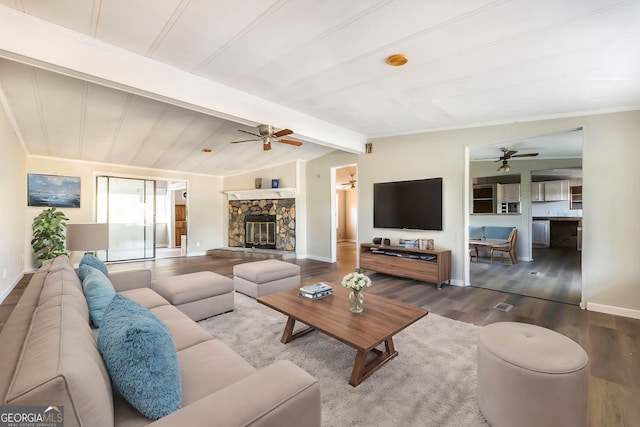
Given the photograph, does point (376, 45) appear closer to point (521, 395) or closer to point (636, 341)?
point (521, 395)

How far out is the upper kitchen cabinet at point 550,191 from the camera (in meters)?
8.26

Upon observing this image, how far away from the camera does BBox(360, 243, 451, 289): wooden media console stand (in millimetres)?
4375

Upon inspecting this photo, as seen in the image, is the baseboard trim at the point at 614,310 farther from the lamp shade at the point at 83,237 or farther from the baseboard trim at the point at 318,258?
the lamp shade at the point at 83,237

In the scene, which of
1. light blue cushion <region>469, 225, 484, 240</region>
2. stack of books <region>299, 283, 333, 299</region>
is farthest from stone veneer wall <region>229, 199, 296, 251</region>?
light blue cushion <region>469, 225, 484, 240</region>

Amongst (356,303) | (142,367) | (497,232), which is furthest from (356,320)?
(497,232)

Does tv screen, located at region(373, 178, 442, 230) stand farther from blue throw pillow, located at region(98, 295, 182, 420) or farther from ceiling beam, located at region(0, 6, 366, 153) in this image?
blue throw pillow, located at region(98, 295, 182, 420)

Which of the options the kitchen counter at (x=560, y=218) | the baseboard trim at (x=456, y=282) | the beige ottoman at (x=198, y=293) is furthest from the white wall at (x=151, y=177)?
the kitchen counter at (x=560, y=218)

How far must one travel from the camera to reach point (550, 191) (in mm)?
A: 8406

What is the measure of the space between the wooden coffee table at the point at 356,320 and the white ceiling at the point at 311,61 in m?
2.17

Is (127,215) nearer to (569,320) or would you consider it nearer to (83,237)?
(83,237)

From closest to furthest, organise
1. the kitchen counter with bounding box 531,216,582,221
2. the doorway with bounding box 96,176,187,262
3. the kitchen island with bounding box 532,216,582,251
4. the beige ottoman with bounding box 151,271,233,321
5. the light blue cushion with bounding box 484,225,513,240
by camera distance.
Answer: the beige ottoman with bounding box 151,271,233,321, the doorway with bounding box 96,176,187,262, the light blue cushion with bounding box 484,225,513,240, the kitchen counter with bounding box 531,216,582,221, the kitchen island with bounding box 532,216,582,251

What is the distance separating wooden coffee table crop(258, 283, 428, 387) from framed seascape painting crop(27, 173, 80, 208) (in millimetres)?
5868

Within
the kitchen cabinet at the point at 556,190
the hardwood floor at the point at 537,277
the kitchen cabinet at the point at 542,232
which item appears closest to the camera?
the hardwood floor at the point at 537,277

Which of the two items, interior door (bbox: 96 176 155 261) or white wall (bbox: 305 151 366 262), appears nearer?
interior door (bbox: 96 176 155 261)
